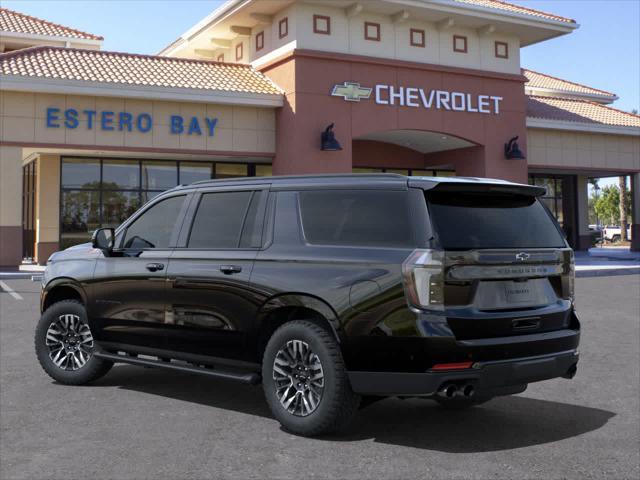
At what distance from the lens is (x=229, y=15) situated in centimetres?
2816

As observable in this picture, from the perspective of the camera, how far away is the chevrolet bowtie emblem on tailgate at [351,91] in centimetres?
2703

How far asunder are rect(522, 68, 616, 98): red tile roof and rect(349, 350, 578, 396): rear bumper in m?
38.4

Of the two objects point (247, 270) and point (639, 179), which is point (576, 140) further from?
point (247, 270)

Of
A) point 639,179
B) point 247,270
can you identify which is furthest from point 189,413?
point 639,179

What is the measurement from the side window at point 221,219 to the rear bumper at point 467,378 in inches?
67.6

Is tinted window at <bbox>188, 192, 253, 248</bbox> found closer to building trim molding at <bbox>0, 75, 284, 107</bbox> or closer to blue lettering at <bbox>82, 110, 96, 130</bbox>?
building trim molding at <bbox>0, 75, 284, 107</bbox>

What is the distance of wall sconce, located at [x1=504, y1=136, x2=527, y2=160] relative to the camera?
100ft

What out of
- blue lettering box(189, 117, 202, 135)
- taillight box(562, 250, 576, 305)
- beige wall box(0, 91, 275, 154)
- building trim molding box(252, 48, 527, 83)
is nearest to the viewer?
taillight box(562, 250, 576, 305)

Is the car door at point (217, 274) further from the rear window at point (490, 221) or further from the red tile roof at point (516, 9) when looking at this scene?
the red tile roof at point (516, 9)

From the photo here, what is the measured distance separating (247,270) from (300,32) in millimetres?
21578

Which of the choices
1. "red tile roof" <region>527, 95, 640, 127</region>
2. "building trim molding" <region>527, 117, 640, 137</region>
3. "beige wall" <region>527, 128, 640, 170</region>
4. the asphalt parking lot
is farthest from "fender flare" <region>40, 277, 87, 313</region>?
"beige wall" <region>527, 128, 640, 170</region>

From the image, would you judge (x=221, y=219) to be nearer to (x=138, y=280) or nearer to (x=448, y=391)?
(x=138, y=280)

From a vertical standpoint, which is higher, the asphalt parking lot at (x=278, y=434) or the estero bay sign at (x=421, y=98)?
the estero bay sign at (x=421, y=98)

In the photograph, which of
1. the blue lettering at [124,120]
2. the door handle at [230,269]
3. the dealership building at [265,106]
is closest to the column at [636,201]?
the dealership building at [265,106]
